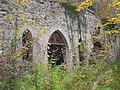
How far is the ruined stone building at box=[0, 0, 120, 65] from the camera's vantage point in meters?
8.27

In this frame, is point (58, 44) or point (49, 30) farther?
point (58, 44)

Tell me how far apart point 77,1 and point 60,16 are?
2.83 m

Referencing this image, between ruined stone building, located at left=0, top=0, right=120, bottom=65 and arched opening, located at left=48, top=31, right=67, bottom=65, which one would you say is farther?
arched opening, located at left=48, top=31, right=67, bottom=65

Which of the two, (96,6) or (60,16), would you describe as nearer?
(60,16)

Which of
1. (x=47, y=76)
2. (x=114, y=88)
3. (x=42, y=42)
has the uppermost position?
(x=42, y=42)

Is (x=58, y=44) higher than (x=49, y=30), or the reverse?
(x=49, y=30)

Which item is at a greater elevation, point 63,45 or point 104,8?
point 104,8

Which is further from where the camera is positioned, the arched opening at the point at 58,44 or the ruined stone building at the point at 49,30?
the arched opening at the point at 58,44

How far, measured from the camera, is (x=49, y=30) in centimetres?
1030

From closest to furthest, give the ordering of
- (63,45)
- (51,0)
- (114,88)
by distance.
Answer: (114,88) < (51,0) < (63,45)

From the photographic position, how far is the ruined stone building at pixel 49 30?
27.1 ft

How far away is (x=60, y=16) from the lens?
37.4 feet

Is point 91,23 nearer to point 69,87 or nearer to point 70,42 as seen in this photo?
point 70,42

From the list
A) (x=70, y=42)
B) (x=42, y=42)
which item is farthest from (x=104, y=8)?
(x=42, y=42)
